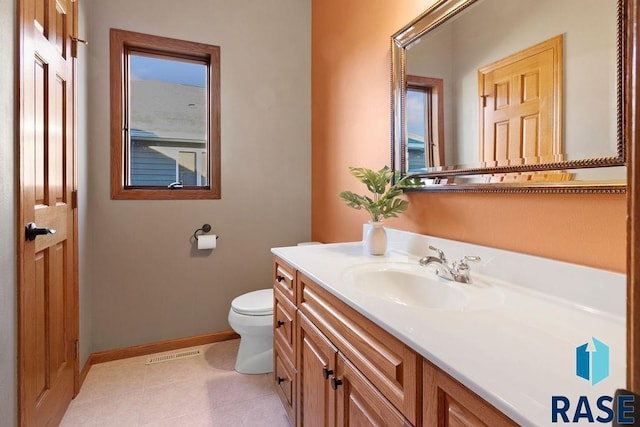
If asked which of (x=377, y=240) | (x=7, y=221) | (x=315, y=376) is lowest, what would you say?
(x=315, y=376)

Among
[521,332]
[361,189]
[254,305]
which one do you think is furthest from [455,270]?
[254,305]

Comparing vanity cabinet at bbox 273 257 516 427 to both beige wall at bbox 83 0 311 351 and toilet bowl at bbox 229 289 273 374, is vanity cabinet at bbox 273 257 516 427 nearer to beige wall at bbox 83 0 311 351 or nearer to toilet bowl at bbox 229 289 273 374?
toilet bowl at bbox 229 289 273 374

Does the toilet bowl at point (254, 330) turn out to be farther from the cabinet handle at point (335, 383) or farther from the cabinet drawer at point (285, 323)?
the cabinet handle at point (335, 383)

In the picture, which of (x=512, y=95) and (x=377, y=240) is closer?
(x=512, y=95)

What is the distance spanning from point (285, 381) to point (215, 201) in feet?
4.58

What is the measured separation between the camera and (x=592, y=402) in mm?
474

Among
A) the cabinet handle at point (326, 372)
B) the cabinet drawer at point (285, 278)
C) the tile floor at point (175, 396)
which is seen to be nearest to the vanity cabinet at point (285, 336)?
the cabinet drawer at point (285, 278)

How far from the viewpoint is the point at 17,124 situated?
1.10 m

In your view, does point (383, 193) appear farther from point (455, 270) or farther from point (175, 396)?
point (175, 396)

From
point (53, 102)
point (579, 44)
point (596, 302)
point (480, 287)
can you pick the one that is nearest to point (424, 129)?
point (579, 44)

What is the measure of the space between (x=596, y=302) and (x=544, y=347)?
1.11 feet

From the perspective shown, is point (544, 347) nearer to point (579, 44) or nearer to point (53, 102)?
point (579, 44)

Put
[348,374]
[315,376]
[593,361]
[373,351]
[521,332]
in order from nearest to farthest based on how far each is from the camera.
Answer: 1. [593,361]
2. [521,332]
3. [373,351]
4. [348,374]
5. [315,376]

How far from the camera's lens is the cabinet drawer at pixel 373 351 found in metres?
0.69
